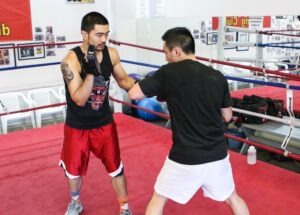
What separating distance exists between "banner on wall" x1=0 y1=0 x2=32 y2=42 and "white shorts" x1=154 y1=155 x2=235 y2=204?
3.71m

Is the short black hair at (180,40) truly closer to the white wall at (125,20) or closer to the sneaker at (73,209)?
the sneaker at (73,209)

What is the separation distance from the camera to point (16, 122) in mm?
4742

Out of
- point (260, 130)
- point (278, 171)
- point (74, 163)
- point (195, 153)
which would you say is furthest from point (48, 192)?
point (260, 130)

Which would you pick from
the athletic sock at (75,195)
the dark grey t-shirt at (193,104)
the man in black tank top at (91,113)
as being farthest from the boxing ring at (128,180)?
the dark grey t-shirt at (193,104)

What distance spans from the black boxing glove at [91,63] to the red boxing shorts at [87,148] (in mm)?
355

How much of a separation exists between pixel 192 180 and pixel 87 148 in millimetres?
614

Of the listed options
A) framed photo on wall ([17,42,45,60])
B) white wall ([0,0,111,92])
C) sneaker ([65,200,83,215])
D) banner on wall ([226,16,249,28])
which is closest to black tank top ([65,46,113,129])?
sneaker ([65,200,83,215])

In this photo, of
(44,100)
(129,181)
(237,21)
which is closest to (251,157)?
(129,181)

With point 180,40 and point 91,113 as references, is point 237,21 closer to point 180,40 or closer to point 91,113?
point 91,113

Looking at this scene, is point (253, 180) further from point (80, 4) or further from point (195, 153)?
point (80, 4)

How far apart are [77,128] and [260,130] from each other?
218 centimetres

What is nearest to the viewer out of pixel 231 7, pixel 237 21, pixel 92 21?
pixel 92 21

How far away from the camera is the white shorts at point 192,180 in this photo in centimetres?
147

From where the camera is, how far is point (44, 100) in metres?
4.84
